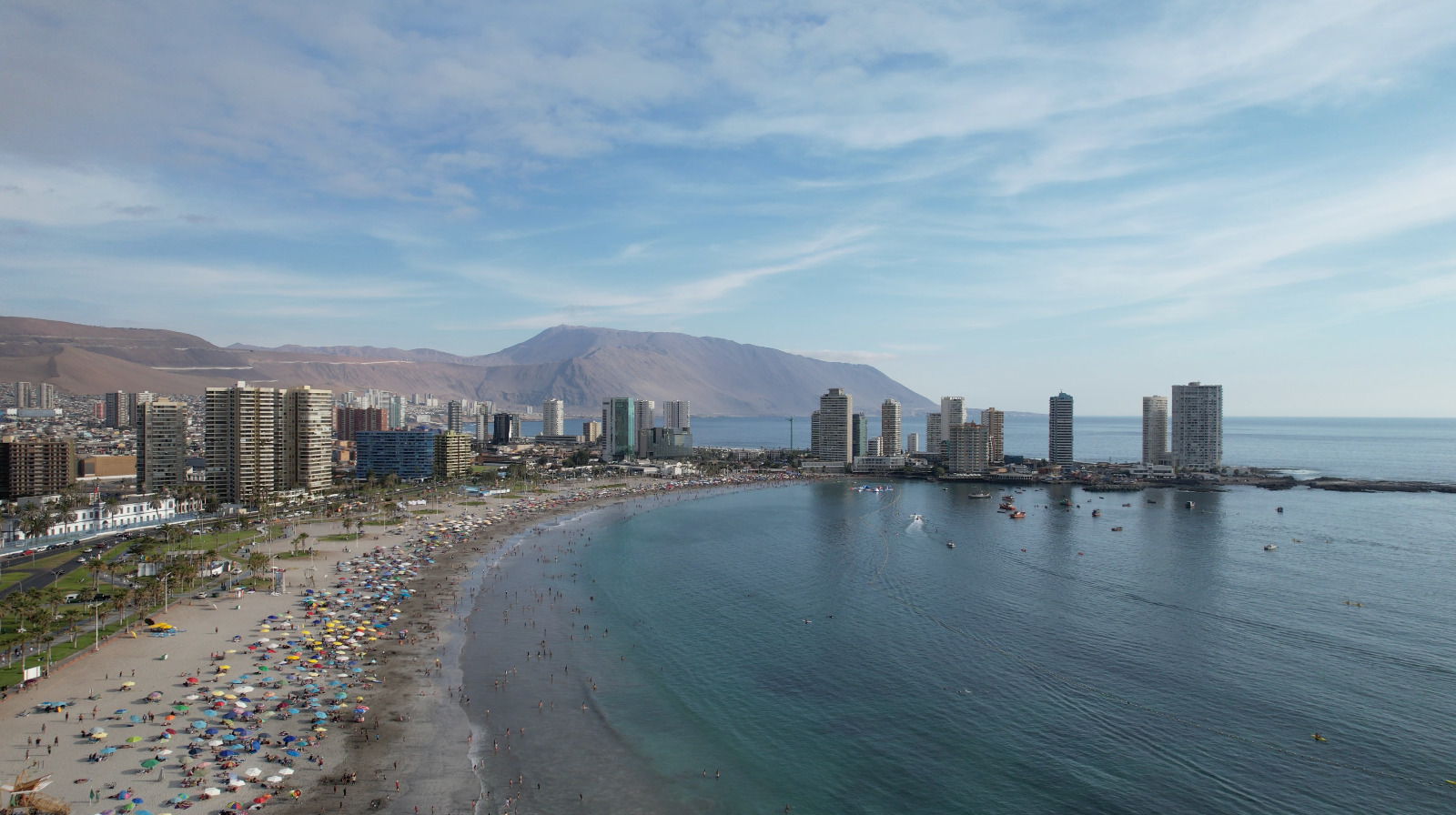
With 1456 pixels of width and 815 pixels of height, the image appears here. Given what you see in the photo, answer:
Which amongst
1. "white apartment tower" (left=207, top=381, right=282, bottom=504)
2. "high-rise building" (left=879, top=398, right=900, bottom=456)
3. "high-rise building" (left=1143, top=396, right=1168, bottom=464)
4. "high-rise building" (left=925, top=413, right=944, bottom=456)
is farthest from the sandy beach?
"high-rise building" (left=925, top=413, right=944, bottom=456)

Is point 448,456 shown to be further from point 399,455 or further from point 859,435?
point 859,435

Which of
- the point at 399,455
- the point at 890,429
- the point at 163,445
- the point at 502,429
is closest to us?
the point at 163,445

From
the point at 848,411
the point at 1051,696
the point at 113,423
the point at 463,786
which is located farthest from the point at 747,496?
the point at 113,423

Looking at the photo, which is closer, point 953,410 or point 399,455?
point 399,455

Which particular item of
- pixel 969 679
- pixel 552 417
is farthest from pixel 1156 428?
pixel 552 417

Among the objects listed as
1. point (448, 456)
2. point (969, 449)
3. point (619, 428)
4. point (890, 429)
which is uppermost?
point (890, 429)

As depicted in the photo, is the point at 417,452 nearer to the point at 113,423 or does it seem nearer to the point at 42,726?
the point at 42,726

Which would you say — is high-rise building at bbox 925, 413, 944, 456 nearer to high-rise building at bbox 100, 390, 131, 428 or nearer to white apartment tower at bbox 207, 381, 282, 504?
white apartment tower at bbox 207, 381, 282, 504
